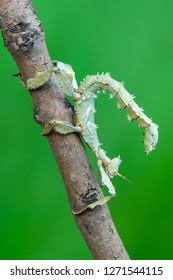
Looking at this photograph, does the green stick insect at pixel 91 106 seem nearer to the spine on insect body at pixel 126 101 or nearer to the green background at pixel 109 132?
the spine on insect body at pixel 126 101

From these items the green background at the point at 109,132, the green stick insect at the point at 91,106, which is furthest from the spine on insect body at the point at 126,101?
the green background at the point at 109,132

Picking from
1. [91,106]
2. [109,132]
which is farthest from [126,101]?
[109,132]

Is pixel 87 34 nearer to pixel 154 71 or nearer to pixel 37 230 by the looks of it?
pixel 154 71

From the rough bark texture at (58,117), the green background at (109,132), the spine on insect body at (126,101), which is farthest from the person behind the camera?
the green background at (109,132)

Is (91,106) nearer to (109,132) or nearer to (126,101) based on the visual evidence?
(126,101)

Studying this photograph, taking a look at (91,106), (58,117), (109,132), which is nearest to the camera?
(58,117)
